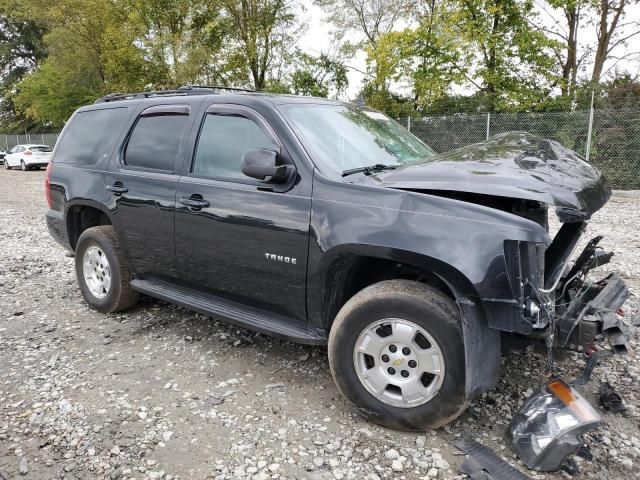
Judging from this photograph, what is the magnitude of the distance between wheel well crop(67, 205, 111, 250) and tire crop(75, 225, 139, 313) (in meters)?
0.20

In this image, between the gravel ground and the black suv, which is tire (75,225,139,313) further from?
the gravel ground

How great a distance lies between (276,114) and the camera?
3305 mm

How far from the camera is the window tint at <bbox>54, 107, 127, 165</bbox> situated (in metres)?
4.44

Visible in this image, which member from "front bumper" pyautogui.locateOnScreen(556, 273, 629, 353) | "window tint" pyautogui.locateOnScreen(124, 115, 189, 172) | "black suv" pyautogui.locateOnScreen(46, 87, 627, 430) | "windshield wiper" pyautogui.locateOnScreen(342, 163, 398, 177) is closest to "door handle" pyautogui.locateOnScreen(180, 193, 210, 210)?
"black suv" pyautogui.locateOnScreen(46, 87, 627, 430)

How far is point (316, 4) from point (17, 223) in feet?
56.3

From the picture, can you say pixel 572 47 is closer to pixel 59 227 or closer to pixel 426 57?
pixel 426 57

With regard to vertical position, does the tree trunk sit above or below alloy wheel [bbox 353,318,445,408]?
above

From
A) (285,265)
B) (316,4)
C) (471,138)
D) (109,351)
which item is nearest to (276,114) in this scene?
(285,265)

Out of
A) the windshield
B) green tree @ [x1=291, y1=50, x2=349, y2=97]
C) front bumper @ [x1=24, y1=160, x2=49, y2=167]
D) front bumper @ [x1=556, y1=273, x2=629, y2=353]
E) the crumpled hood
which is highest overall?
green tree @ [x1=291, y1=50, x2=349, y2=97]

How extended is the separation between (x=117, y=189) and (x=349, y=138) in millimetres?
2040

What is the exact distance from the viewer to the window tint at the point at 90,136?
14.6ft

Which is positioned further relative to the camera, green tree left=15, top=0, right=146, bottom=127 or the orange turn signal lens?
green tree left=15, top=0, right=146, bottom=127

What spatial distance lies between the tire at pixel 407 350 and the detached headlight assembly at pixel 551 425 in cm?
33

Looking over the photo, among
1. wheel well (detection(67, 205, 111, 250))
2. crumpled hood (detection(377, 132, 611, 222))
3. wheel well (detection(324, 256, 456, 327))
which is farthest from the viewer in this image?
wheel well (detection(67, 205, 111, 250))
